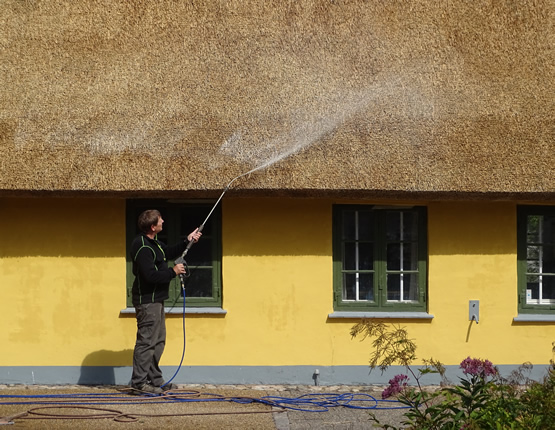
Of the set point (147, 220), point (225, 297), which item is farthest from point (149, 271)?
point (225, 297)

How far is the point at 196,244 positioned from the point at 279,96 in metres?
1.89

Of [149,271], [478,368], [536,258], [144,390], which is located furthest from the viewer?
[536,258]

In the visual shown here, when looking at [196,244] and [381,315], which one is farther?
[196,244]

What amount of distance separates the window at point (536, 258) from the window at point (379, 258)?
111 centimetres

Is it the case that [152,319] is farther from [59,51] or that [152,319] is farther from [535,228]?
[535,228]

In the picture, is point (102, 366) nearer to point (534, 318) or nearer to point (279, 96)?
point (279, 96)

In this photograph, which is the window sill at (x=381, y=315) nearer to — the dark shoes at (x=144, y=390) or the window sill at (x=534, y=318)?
the window sill at (x=534, y=318)

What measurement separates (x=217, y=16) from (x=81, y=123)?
2.20 metres

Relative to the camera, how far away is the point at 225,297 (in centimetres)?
957

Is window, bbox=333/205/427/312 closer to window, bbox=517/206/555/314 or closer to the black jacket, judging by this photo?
window, bbox=517/206/555/314

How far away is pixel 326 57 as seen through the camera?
32.9 ft

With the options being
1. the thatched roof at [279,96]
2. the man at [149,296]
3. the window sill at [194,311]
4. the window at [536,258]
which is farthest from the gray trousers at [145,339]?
the window at [536,258]

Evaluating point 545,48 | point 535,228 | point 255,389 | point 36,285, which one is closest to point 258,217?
point 255,389

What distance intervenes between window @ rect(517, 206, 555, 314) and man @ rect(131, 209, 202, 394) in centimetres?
372
